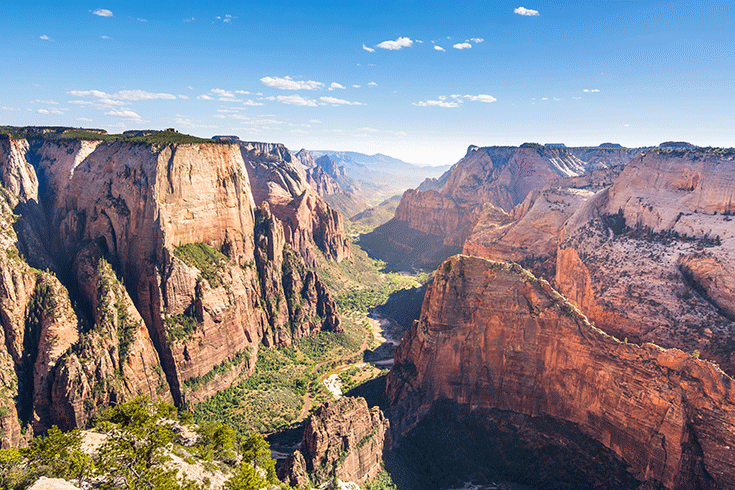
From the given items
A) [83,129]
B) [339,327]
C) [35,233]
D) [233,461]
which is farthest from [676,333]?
[83,129]

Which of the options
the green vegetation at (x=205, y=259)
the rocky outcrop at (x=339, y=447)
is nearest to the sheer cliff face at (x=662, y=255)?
the rocky outcrop at (x=339, y=447)

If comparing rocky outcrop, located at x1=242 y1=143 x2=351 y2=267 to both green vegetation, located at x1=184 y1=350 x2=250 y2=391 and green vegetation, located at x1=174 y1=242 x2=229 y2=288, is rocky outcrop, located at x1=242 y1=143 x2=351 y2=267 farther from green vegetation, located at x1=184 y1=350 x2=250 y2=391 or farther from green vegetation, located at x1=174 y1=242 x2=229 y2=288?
green vegetation, located at x1=184 y1=350 x2=250 y2=391

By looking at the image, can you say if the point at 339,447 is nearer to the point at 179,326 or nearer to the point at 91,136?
the point at 179,326

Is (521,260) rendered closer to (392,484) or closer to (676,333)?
(676,333)

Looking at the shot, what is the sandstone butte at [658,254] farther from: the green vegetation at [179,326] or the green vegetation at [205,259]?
the green vegetation at [179,326]

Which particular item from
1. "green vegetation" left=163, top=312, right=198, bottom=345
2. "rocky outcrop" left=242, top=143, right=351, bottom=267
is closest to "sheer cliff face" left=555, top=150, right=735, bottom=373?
"green vegetation" left=163, top=312, right=198, bottom=345

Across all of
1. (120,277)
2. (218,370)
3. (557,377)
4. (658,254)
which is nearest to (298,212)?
(218,370)
